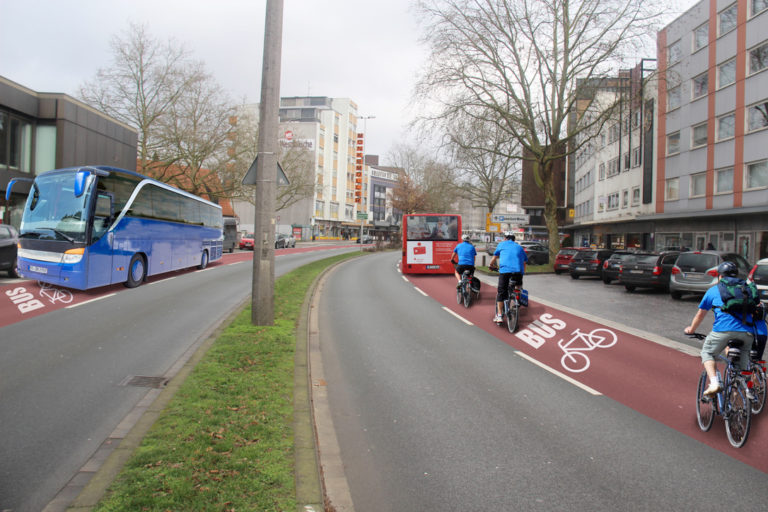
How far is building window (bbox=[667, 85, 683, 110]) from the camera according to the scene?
32094mm

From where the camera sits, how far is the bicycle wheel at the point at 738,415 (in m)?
4.59

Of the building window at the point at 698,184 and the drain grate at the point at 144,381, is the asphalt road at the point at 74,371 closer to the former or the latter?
the drain grate at the point at 144,381

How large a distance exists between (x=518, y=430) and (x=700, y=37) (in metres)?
33.4

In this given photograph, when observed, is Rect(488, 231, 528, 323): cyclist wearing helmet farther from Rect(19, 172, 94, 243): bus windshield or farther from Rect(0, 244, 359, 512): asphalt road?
Rect(19, 172, 94, 243): bus windshield

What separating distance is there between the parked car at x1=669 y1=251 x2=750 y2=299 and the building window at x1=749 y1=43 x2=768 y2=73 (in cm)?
1417

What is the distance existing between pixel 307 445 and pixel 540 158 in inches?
993

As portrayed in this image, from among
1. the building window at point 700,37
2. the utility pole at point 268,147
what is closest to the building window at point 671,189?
the building window at point 700,37

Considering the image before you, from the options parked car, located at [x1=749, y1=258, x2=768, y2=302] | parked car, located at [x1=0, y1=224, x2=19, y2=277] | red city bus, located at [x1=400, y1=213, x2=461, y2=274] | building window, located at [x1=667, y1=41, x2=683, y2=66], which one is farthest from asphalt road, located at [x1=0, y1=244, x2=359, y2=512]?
building window, located at [x1=667, y1=41, x2=683, y2=66]

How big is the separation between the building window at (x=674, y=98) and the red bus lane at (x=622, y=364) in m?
25.2

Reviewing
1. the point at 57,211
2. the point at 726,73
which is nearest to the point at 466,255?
the point at 57,211

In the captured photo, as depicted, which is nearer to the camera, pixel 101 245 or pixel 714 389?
pixel 714 389

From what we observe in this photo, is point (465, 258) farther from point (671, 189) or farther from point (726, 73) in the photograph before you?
point (671, 189)

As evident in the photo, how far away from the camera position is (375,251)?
48.9 m

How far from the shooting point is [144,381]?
243 inches
